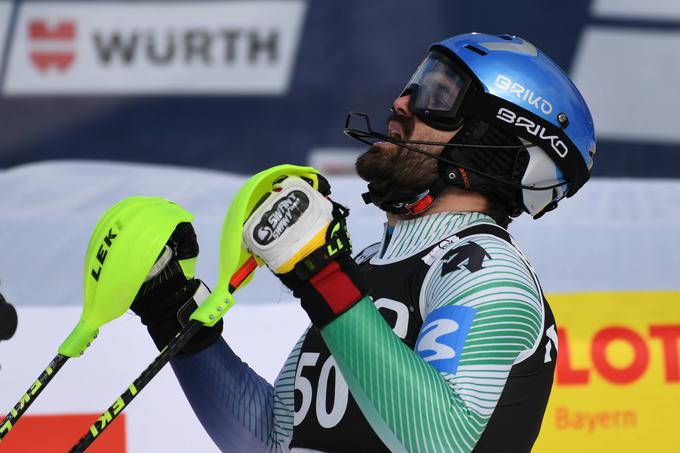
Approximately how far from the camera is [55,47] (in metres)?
4.85

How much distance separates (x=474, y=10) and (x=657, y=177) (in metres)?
1.16

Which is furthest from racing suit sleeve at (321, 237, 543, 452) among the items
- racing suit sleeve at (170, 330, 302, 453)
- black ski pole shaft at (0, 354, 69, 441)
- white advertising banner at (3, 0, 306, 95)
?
white advertising banner at (3, 0, 306, 95)

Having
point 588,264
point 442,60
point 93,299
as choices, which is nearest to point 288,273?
point 93,299

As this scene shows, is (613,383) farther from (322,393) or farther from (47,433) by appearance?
(47,433)

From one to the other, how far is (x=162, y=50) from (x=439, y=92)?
297 centimetres

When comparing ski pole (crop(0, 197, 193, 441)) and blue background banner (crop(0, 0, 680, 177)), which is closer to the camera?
ski pole (crop(0, 197, 193, 441))

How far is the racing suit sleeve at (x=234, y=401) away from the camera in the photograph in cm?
211

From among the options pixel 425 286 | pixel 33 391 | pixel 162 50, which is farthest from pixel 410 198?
pixel 162 50

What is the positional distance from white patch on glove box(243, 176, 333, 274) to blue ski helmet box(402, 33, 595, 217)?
0.53 meters

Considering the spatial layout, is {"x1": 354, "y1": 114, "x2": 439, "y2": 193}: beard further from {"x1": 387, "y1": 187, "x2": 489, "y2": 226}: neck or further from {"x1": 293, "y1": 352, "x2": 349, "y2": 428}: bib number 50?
{"x1": 293, "y1": 352, "x2": 349, "y2": 428}: bib number 50

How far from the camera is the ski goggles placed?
2.06 meters

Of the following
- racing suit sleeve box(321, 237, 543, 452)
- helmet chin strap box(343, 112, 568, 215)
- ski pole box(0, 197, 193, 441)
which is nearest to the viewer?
racing suit sleeve box(321, 237, 543, 452)

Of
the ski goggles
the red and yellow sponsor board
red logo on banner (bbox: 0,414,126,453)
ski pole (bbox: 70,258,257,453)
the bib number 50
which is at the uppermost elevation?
the ski goggles

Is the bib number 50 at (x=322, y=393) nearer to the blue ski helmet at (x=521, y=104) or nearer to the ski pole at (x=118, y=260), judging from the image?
the ski pole at (x=118, y=260)
